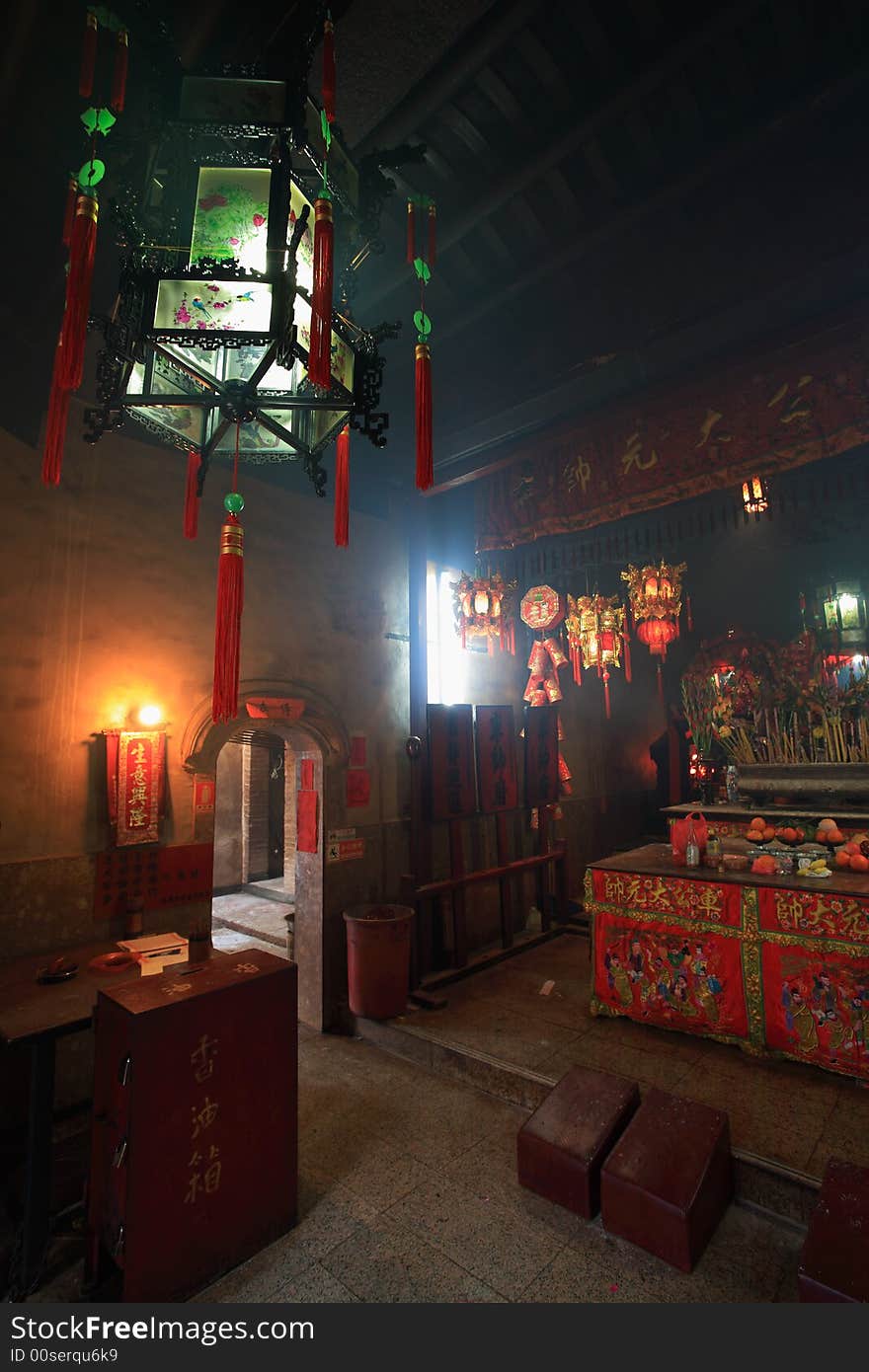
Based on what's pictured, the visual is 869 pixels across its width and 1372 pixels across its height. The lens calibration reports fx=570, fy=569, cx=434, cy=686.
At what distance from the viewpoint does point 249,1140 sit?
2.82 m

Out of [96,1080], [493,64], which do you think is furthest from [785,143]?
[96,1080]

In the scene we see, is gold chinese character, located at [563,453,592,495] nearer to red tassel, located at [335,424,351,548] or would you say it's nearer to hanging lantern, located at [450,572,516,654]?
red tassel, located at [335,424,351,548]

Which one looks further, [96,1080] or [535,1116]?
[535,1116]

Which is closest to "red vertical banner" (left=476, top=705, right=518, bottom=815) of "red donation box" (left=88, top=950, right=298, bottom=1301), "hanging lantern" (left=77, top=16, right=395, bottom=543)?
"red donation box" (left=88, top=950, right=298, bottom=1301)

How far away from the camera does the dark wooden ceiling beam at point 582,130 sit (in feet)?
9.01

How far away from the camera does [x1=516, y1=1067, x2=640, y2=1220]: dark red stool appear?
303 centimetres

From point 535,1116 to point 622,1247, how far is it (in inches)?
26.2

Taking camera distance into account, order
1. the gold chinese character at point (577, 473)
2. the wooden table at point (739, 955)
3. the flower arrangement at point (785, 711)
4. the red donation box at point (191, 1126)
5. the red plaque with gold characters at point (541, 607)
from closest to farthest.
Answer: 1. the red donation box at point (191, 1126)
2. the wooden table at point (739, 955)
3. the gold chinese character at point (577, 473)
4. the flower arrangement at point (785, 711)
5. the red plaque with gold characters at point (541, 607)

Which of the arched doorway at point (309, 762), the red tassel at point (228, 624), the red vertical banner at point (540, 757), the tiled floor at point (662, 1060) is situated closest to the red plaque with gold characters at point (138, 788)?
the arched doorway at point (309, 762)

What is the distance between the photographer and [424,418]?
302cm

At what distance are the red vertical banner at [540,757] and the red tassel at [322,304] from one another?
567cm

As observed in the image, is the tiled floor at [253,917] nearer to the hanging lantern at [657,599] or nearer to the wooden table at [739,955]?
the wooden table at [739,955]

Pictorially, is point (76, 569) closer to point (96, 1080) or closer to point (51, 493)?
point (51, 493)

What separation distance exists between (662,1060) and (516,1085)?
109 centimetres
